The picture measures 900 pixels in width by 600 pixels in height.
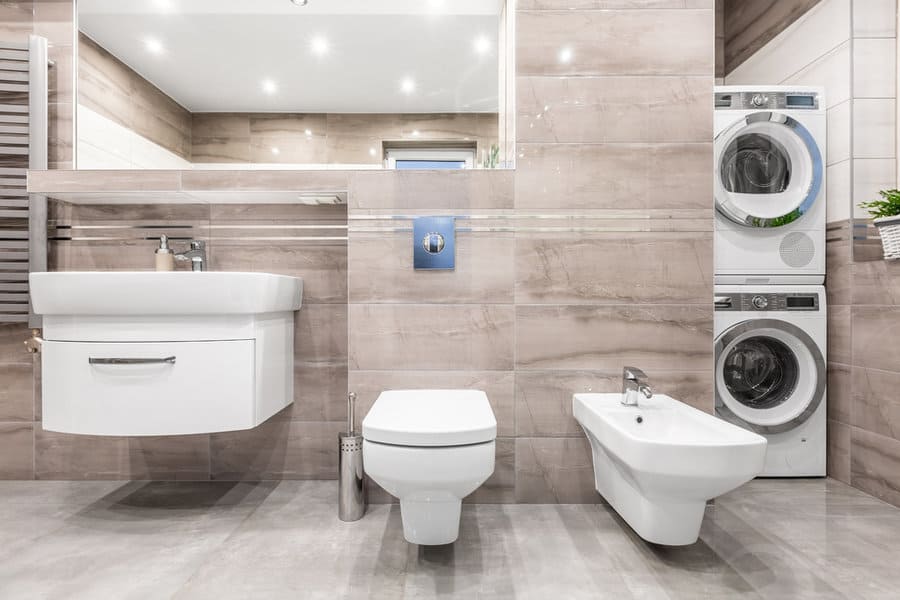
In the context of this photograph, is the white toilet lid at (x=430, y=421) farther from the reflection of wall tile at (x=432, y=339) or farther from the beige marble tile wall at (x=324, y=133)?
the beige marble tile wall at (x=324, y=133)

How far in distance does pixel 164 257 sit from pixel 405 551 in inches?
59.0

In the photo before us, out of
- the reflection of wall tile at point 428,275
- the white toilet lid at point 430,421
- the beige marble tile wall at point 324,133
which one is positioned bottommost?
the white toilet lid at point 430,421

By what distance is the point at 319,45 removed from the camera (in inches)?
85.4

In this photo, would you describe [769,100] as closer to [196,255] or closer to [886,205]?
[886,205]

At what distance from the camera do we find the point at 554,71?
6.36 ft

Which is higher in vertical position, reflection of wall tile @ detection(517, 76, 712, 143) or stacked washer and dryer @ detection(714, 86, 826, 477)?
reflection of wall tile @ detection(517, 76, 712, 143)

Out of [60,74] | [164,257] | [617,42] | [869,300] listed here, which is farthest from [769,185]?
[60,74]

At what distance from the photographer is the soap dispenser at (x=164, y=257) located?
6.81 ft

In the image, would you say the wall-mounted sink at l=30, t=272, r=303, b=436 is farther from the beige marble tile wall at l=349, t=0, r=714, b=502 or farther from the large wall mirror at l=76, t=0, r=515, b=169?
the large wall mirror at l=76, t=0, r=515, b=169

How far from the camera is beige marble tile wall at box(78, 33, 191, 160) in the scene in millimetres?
2141

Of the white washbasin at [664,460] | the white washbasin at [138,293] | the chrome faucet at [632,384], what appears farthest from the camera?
the chrome faucet at [632,384]

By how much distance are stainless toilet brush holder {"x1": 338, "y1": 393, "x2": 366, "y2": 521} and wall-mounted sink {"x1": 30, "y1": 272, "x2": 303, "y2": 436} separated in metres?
0.35

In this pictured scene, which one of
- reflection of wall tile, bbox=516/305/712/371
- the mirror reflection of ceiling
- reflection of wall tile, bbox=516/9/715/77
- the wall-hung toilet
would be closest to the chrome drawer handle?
the wall-hung toilet

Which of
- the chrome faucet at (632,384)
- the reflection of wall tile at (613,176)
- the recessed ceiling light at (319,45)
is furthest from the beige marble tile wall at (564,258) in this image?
the recessed ceiling light at (319,45)
